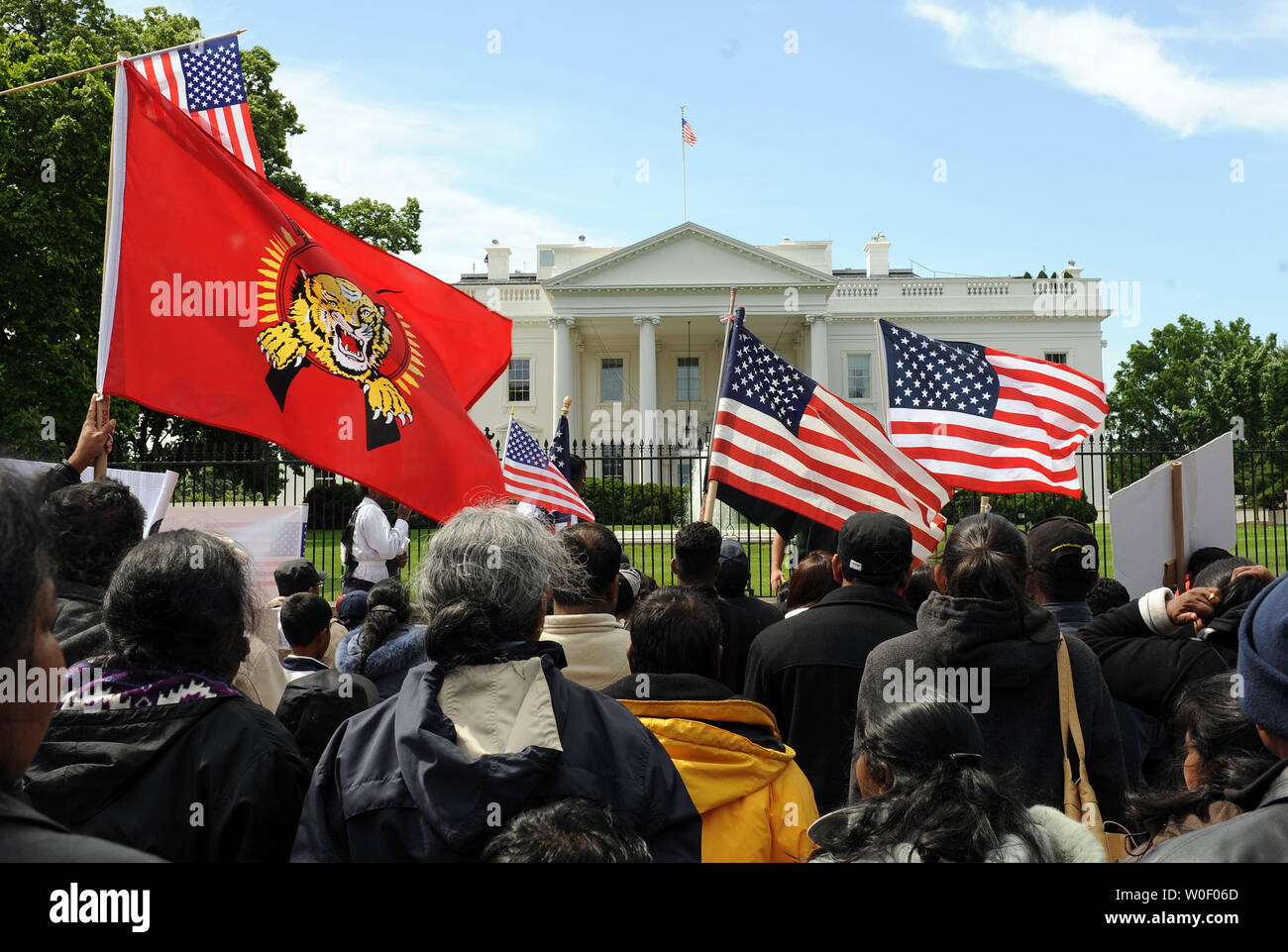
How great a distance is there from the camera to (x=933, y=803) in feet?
5.95

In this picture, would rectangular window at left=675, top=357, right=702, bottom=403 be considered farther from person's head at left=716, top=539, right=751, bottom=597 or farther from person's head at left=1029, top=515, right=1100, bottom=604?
person's head at left=1029, top=515, right=1100, bottom=604

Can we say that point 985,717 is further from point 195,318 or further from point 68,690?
point 195,318

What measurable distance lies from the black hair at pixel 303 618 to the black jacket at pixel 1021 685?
2364mm

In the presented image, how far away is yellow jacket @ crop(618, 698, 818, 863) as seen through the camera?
8.16 feet

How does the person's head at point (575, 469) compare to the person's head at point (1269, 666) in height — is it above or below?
above

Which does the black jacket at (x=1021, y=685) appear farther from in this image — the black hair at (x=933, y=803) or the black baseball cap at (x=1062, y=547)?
the black hair at (x=933, y=803)

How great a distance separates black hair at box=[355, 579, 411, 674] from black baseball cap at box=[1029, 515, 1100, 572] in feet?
8.72

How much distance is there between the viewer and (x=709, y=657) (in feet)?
9.06

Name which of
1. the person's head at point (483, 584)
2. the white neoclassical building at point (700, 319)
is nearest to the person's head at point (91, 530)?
the person's head at point (483, 584)

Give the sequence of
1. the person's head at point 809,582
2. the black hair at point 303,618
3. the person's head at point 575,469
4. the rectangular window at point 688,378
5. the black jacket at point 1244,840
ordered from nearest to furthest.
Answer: the black jacket at point 1244,840, the black hair at point 303,618, the person's head at point 809,582, the person's head at point 575,469, the rectangular window at point 688,378

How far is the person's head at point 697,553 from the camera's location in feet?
14.6

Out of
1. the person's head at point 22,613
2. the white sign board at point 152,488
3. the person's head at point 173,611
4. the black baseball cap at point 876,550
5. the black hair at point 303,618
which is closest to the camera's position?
the person's head at point 22,613

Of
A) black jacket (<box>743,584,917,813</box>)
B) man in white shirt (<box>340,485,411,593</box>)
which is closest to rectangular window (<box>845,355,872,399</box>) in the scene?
man in white shirt (<box>340,485,411,593</box>)

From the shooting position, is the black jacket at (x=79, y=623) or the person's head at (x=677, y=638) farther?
the person's head at (x=677, y=638)
